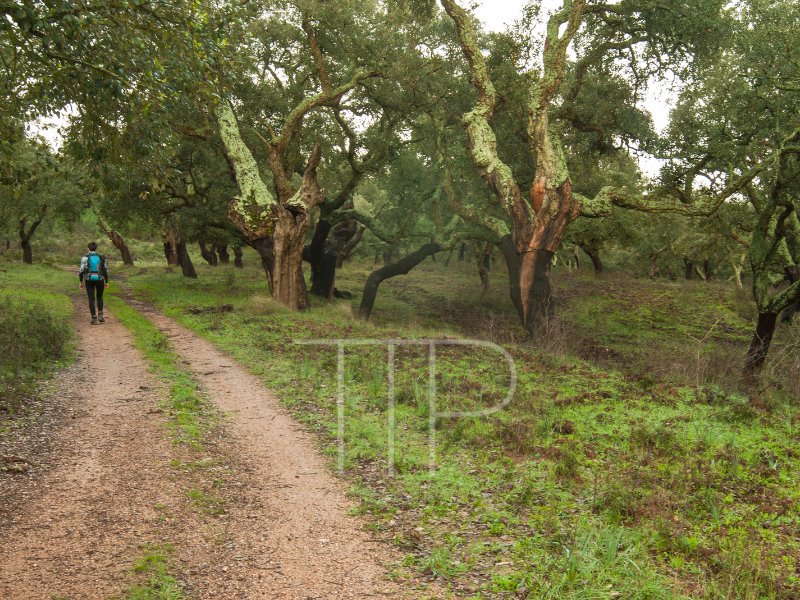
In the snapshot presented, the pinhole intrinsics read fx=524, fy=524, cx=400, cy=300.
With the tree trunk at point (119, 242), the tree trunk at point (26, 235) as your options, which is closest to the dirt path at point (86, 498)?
the tree trunk at point (26, 235)

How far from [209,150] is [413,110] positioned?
30.2 feet

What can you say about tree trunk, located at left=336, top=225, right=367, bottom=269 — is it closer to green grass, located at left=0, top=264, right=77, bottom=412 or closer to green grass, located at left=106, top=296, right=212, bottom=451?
green grass, located at left=0, top=264, right=77, bottom=412

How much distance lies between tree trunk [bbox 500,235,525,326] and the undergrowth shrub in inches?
463

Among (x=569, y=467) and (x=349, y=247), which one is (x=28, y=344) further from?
(x=349, y=247)

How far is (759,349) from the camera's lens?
10.8 metres

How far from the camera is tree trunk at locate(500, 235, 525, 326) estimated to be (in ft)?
52.7

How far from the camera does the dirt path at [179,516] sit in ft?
12.6

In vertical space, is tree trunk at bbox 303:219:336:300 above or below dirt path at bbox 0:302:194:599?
above

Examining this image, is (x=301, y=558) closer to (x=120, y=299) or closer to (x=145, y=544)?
(x=145, y=544)

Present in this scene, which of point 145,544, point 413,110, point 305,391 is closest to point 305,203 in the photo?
point 413,110

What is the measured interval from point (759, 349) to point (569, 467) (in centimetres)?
745

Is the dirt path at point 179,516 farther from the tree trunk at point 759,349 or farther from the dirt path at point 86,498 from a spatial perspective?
the tree trunk at point 759,349

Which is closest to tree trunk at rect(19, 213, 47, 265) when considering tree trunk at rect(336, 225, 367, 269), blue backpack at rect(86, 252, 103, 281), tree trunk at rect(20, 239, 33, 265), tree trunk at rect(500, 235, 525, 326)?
tree trunk at rect(20, 239, 33, 265)

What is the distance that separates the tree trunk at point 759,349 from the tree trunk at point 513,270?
5907 millimetres
